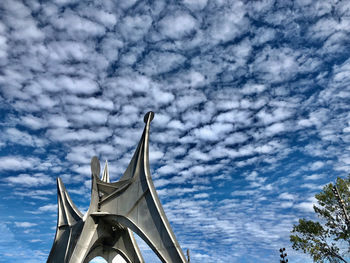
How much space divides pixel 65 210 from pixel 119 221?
629cm

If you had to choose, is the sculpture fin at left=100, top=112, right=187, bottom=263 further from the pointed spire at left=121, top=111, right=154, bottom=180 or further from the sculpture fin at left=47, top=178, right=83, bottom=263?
the sculpture fin at left=47, top=178, right=83, bottom=263

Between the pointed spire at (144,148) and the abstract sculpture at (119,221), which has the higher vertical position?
the pointed spire at (144,148)

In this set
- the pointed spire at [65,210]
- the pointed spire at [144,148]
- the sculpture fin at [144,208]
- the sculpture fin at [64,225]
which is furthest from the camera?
the pointed spire at [65,210]

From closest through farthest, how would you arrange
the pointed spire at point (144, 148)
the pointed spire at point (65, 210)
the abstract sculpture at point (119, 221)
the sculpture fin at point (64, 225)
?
1. the abstract sculpture at point (119, 221)
2. the pointed spire at point (144, 148)
3. the sculpture fin at point (64, 225)
4. the pointed spire at point (65, 210)

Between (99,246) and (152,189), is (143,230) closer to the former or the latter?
(152,189)

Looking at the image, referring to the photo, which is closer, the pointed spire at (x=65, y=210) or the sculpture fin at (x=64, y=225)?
the sculpture fin at (x=64, y=225)

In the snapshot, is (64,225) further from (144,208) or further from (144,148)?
(144,148)

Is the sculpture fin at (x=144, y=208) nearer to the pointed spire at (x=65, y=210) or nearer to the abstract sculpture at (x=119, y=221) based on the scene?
the abstract sculpture at (x=119, y=221)

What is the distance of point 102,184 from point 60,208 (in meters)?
5.86

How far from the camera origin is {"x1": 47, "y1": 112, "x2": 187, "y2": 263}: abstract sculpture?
1445cm

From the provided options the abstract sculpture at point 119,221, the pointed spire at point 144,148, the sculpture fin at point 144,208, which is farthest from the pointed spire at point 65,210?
the pointed spire at point 144,148

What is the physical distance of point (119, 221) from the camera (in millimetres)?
17172

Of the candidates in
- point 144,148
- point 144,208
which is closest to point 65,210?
point 144,208

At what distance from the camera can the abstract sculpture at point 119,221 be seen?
14.5m
